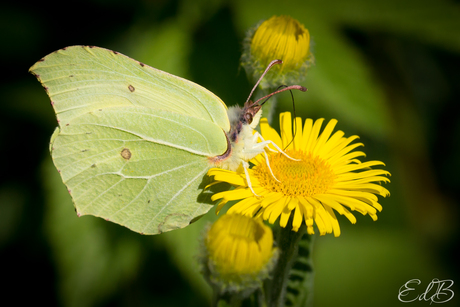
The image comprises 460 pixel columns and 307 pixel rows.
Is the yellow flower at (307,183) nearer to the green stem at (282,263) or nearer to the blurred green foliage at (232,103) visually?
the green stem at (282,263)

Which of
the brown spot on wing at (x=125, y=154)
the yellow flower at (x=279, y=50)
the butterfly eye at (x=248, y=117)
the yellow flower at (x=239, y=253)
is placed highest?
the yellow flower at (x=279, y=50)

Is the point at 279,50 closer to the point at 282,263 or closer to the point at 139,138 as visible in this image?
the point at 139,138

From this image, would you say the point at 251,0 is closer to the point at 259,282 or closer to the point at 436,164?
the point at 259,282

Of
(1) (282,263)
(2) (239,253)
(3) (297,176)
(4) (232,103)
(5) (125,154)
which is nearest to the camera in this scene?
(2) (239,253)
